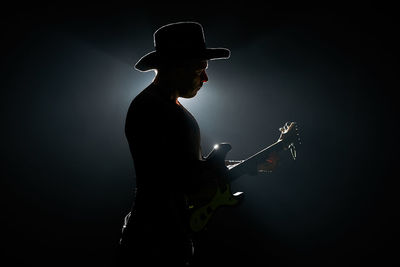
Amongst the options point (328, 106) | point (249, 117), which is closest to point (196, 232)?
point (249, 117)

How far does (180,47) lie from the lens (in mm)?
1220

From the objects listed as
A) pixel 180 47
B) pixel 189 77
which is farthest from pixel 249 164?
pixel 180 47

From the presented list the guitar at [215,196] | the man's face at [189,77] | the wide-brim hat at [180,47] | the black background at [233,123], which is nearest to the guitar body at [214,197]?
the guitar at [215,196]

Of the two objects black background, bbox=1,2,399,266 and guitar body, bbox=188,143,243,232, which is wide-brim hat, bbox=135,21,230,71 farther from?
black background, bbox=1,2,399,266

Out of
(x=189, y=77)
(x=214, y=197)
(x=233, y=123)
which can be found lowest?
(x=214, y=197)

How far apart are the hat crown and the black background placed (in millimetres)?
1658

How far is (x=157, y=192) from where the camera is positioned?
3.61 feet

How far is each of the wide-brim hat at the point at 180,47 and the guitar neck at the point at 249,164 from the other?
20.6 inches

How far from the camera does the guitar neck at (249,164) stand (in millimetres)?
1348

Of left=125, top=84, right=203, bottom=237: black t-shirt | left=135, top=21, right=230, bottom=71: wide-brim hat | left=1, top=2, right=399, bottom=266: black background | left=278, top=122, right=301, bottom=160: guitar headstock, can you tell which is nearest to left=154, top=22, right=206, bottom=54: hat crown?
left=135, top=21, right=230, bottom=71: wide-brim hat

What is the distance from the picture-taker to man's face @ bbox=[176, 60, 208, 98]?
1.23 metres

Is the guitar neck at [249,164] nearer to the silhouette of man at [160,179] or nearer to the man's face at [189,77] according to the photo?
the silhouette of man at [160,179]

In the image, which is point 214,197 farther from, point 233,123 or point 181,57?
point 233,123

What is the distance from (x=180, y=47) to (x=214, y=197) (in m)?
0.66
